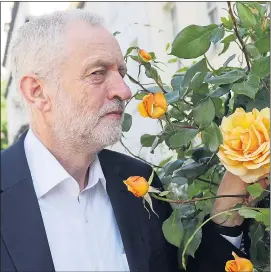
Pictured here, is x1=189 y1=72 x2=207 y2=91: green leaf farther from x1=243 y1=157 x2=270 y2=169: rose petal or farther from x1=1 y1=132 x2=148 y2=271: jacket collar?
x1=1 y1=132 x2=148 y2=271: jacket collar

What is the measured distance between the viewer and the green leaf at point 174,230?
3.06 feet

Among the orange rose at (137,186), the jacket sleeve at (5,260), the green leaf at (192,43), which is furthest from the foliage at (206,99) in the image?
the jacket sleeve at (5,260)

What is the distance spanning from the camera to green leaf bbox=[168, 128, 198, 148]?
0.92 metres

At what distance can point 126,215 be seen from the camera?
1051mm

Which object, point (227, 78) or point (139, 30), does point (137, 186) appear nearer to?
point (227, 78)

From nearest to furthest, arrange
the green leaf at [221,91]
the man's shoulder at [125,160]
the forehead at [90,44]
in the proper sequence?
the green leaf at [221,91] < the forehead at [90,44] < the man's shoulder at [125,160]

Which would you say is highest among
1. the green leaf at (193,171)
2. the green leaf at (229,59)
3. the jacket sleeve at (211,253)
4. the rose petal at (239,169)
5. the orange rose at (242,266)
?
the green leaf at (229,59)

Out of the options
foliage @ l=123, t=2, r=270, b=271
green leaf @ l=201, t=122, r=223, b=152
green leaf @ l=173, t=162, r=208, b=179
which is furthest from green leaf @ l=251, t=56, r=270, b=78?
green leaf @ l=173, t=162, r=208, b=179

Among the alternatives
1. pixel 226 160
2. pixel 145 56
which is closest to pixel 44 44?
pixel 145 56

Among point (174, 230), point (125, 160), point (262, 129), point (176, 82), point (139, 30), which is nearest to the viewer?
point (262, 129)

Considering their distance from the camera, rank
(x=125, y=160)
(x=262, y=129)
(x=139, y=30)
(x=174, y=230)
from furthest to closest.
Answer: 1. (x=139, y=30)
2. (x=125, y=160)
3. (x=174, y=230)
4. (x=262, y=129)

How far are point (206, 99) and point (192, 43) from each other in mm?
89

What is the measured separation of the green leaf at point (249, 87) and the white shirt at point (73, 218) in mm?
327

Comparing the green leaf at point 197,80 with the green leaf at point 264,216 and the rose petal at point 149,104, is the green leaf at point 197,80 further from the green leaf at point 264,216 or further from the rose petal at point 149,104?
the green leaf at point 264,216
